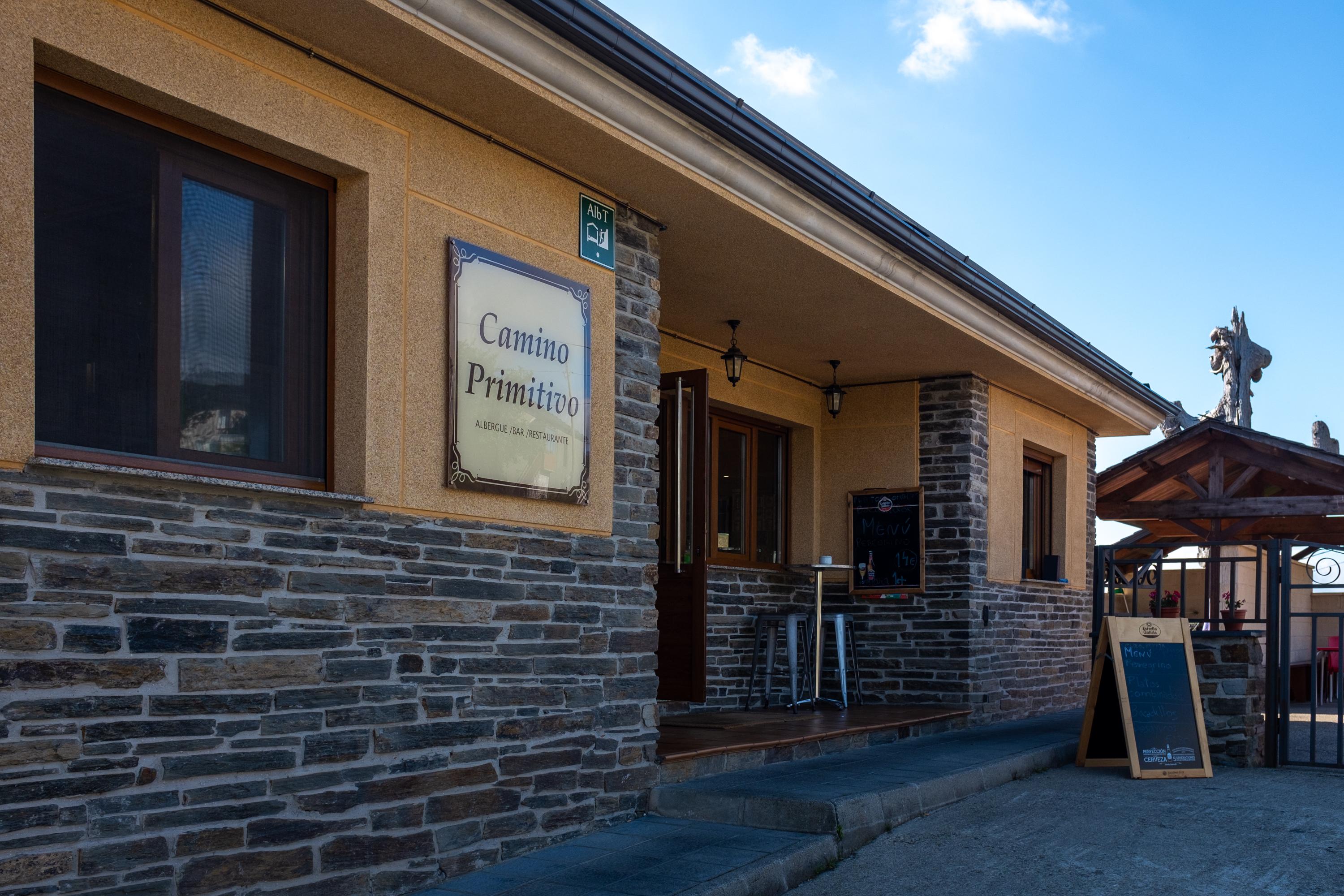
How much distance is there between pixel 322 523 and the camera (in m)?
4.43

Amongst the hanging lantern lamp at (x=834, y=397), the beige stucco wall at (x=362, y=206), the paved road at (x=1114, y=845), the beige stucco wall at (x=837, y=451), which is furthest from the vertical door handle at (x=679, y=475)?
the hanging lantern lamp at (x=834, y=397)

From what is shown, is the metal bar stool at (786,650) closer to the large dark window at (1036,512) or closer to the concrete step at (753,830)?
the concrete step at (753,830)

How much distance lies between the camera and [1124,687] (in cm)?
780

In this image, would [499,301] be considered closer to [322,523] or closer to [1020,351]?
[322,523]

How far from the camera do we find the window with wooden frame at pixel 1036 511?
11.6 metres

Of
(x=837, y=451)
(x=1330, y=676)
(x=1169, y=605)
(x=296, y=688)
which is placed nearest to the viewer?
(x=296, y=688)

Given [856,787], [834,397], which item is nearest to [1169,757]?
[856,787]

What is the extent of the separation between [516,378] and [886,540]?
5596 mm

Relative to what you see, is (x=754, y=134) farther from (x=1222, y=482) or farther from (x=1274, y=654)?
(x=1222, y=482)

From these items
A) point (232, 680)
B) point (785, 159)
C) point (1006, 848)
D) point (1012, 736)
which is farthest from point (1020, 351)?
point (232, 680)

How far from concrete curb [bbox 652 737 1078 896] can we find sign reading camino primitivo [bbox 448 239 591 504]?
160 centimetres

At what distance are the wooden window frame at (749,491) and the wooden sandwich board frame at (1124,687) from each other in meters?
2.82

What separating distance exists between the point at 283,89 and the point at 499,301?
1315 mm

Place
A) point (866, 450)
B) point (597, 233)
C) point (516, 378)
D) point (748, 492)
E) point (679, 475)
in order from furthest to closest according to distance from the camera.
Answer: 1. point (866, 450)
2. point (748, 492)
3. point (679, 475)
4. point (597, 233)
5. point (516, 378)
